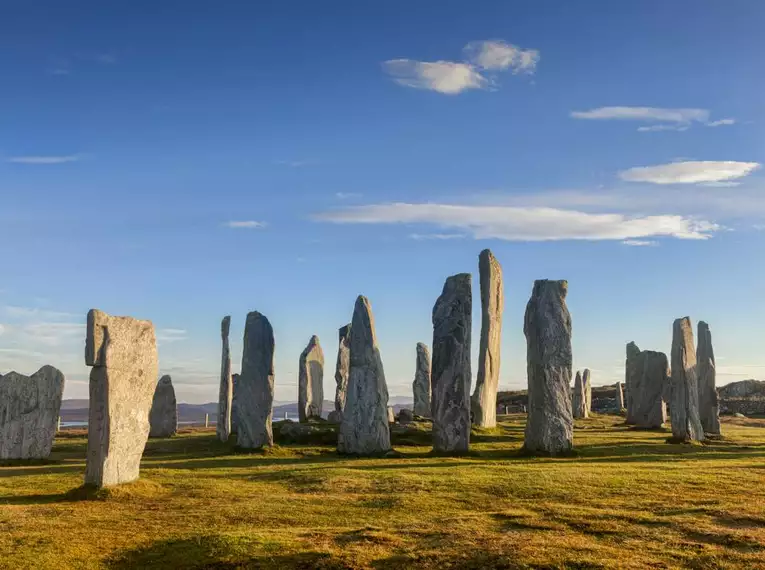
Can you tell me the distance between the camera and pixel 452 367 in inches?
881

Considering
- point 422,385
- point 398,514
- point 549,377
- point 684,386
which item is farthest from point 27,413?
point 422,385

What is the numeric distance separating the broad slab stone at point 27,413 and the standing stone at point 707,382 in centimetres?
2206

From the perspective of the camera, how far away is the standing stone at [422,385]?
135 ft

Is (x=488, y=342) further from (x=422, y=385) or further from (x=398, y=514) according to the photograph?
(x=398, y=514)

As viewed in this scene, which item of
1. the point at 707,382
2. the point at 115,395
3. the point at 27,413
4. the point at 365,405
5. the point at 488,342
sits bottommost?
the point at 27,413

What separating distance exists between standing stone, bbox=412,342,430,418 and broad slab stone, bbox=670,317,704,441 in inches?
651

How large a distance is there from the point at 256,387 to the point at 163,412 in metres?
9.42

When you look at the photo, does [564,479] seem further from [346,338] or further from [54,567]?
[346,338]

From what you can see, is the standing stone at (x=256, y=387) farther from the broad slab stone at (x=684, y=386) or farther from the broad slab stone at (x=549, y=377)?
the broad slab stone at (x=684, y=386)

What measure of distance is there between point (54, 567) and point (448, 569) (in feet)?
17.3

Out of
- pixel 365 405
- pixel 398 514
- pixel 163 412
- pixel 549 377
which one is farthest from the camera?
pixel 163 412

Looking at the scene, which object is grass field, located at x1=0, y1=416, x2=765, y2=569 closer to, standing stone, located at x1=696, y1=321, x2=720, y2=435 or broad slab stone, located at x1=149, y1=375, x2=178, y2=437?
standing stone, located at x1=696, y1=321, x2=720, y2=435

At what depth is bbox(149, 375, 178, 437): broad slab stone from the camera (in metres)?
32.0

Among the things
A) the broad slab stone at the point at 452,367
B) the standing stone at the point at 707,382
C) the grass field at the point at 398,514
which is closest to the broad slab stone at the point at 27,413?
the grass field at the point at 398,514
